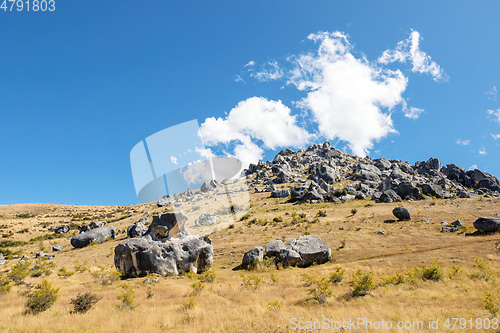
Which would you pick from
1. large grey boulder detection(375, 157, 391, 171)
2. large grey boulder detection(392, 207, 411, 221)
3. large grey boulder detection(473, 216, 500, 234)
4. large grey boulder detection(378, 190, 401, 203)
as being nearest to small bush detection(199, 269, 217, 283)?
large grey boulder detection(473, 216, 500, 234)

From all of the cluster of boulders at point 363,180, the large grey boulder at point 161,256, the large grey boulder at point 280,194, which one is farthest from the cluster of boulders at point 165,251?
the large grey boulder at point 280,194

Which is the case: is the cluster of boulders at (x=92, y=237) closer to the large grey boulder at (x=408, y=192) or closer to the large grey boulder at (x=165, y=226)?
the large grey boulder at (x=165, y=226)

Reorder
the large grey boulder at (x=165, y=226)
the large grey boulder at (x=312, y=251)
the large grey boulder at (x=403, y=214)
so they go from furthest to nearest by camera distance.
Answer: the large grey boulder at (x=403, y=214) → the large grey boulder at (x=165, y=226) → the large grey boulder at (x=312, y=251)

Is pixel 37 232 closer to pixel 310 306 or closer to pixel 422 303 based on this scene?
pixel 310 306

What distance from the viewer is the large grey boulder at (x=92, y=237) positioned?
41.9 meters

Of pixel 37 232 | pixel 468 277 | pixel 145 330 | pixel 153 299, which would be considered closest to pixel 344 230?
pixel 468 277

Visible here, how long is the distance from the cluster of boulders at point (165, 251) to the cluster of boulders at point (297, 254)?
4824mm

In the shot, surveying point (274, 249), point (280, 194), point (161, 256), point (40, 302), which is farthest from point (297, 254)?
point (280, 194)

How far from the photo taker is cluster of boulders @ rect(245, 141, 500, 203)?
6378 cm

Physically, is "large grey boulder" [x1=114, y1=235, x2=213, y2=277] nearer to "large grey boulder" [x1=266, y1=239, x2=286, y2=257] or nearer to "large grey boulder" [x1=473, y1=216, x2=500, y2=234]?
"large grey boulder" [x1=266, y1=239, x2=286, y2=257]

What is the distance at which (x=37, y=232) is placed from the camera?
6309 cm

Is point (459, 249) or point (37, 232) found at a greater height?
point (37, 232)

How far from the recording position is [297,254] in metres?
24.2

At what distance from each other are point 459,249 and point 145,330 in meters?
26.7
